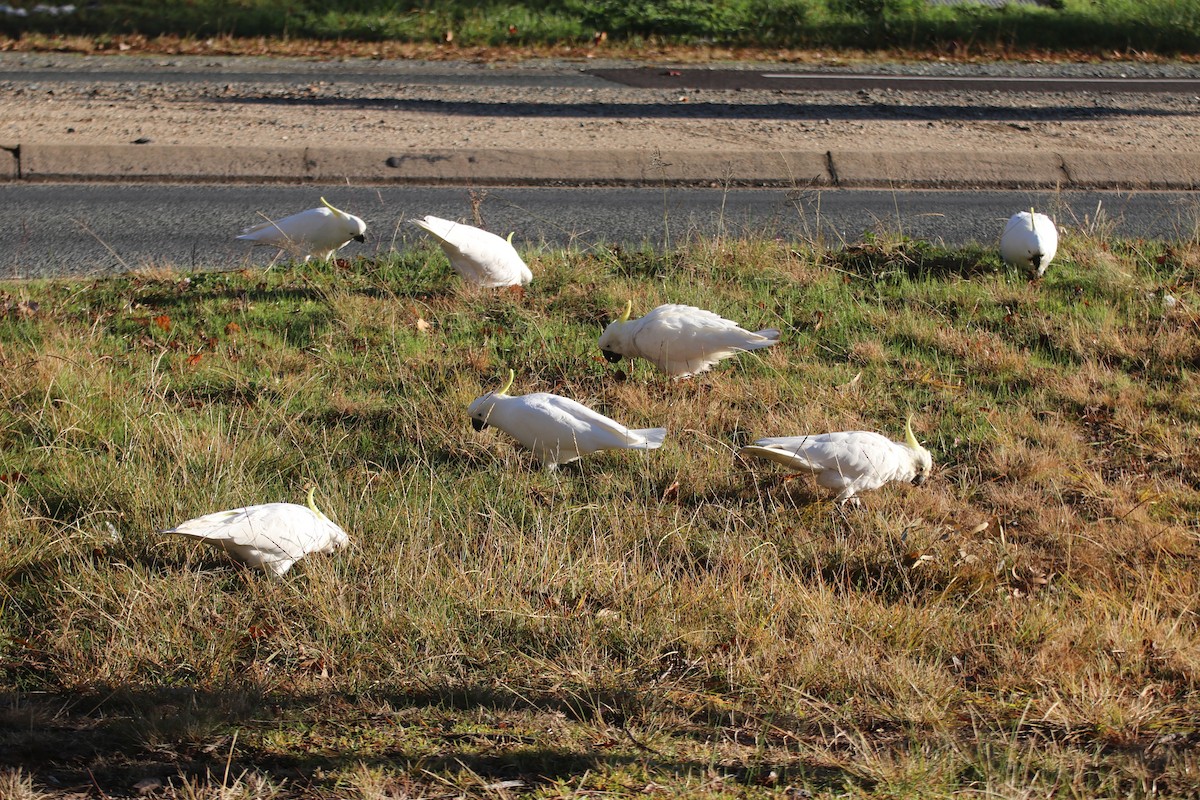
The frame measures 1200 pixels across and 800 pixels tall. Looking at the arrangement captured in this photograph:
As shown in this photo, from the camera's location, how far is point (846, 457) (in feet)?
11.7

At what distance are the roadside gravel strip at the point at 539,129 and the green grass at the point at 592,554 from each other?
2.68 meters

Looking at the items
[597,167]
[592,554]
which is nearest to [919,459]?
[592,554]

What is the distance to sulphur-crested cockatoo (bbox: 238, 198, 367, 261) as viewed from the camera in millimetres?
5398

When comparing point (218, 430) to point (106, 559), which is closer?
point (106, 559)

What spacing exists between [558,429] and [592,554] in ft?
1.81

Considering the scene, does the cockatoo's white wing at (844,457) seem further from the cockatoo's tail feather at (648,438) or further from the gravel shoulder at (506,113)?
the gravel shoulder at (506,113)

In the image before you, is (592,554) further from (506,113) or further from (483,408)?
(506,113)

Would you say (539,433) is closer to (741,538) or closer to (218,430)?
(741,538)

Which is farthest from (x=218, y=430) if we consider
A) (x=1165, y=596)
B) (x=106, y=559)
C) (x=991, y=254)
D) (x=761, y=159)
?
(x=761, y=159)

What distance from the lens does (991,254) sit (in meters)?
5.84

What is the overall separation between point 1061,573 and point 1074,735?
81 centimetres

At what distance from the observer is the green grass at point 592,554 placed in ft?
8.29

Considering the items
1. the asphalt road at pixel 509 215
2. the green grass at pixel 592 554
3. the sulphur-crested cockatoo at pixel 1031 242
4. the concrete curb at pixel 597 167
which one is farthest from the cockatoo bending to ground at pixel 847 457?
the concrete curb at pixel 597 167

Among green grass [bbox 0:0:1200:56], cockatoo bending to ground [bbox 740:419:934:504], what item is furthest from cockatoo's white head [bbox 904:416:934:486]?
green grass [bbox 0:0:1200:56]
